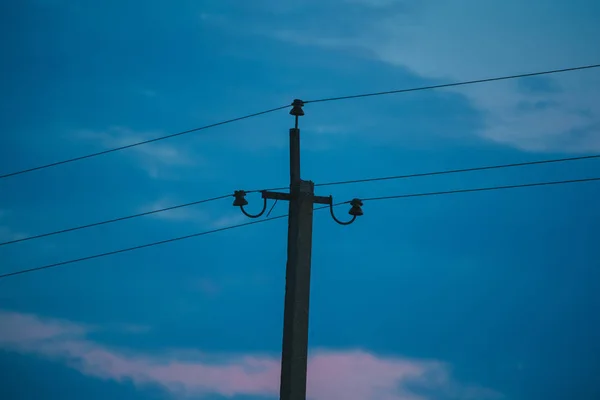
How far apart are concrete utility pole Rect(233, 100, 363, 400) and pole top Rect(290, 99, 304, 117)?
1.29 metres

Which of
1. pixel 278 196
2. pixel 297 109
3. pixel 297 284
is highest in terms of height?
pixel 297 109

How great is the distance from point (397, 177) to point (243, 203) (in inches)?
191

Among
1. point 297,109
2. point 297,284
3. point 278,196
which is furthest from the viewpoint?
point 297,109

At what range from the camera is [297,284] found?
15.9 meters

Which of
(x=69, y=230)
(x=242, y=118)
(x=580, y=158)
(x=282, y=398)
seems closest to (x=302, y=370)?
(x=282, y=398)

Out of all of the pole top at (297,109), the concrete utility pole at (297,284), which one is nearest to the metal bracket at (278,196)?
the concrete utility pole at (297,284)

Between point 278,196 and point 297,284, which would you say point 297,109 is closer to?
point 278,196

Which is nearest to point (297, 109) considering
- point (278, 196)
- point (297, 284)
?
point (278, 196)

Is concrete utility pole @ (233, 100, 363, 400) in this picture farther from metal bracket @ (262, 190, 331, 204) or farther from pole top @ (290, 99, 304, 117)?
pole top @ (290, 99, 304, 117)

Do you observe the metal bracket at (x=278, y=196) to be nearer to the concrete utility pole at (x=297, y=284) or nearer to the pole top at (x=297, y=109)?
the concrete utility pole at (x=297, y=284)

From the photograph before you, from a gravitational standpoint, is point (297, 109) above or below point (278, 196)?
above

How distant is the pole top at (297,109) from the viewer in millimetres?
17938

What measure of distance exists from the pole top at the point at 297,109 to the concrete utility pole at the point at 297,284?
1295mm

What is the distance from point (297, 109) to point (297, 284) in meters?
4.21
